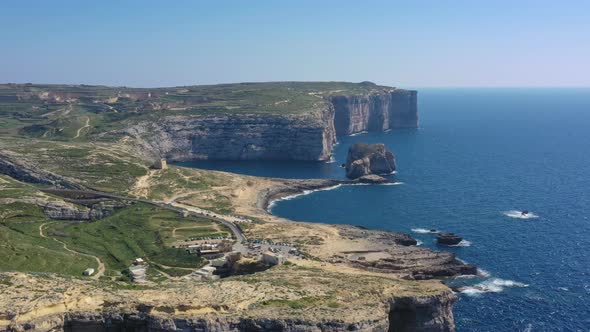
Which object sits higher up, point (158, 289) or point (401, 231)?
point (158, 289)

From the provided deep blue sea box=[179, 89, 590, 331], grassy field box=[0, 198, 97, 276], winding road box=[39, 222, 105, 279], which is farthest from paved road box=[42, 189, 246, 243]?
deep blue sea box=[179, 89, 590, 331]

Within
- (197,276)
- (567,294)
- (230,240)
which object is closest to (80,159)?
(230,240)

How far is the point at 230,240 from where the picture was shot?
110312 millimetres

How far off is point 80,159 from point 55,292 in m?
120

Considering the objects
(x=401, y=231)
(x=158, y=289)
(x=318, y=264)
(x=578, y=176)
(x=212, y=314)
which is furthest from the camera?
(x=578, y=176)

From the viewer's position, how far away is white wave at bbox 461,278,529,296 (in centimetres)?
9394

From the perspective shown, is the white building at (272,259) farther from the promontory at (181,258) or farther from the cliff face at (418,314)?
the cliff face at (418,314)

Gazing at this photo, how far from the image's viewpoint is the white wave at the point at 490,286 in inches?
3698

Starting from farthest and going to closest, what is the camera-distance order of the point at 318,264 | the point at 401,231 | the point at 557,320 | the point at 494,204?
the point at 494,204 < the point at 401,231 < the point at 318,264 < the point at 557,320

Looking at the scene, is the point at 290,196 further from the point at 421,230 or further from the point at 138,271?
the point at 138,271

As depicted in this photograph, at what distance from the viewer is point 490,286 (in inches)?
3784

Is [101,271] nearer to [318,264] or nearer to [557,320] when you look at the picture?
[318,264]

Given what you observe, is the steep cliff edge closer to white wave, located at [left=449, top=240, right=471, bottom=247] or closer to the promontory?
the promontory

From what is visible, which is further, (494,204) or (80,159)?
(80,159)
